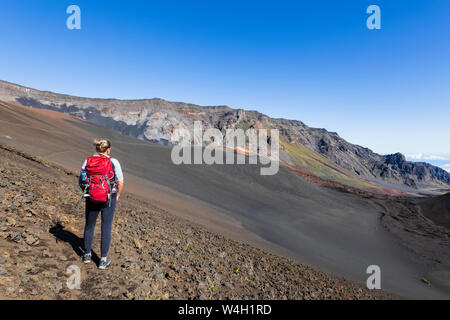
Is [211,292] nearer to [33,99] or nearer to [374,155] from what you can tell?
[33,99]

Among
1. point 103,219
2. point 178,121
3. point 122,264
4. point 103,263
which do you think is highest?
point 178,121

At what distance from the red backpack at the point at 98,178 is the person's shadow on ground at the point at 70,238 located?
4.36 ft

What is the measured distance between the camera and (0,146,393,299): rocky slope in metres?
3.17

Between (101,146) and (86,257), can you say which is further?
(86,257)

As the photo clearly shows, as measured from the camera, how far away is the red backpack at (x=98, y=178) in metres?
3.31

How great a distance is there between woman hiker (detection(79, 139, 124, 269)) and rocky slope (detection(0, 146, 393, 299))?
51cm

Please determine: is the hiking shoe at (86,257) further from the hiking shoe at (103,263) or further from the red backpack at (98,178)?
the red backpack at (98,178)

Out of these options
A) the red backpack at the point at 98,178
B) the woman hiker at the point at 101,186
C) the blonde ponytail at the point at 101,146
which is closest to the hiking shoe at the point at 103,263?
the woman hiker at the point at 101,186

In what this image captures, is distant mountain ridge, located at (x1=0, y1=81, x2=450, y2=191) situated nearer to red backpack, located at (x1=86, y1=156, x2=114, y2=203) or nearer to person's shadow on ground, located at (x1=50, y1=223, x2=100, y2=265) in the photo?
person's shadow on ground, located at (x1=50, y1=223, x2=100, y2=265)

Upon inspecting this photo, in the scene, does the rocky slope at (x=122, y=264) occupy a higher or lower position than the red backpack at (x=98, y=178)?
lower

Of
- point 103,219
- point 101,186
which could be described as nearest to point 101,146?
point 101,186

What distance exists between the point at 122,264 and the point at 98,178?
5.61ft

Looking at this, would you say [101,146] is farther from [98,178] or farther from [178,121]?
[178,121]

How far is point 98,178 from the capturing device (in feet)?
10.9
